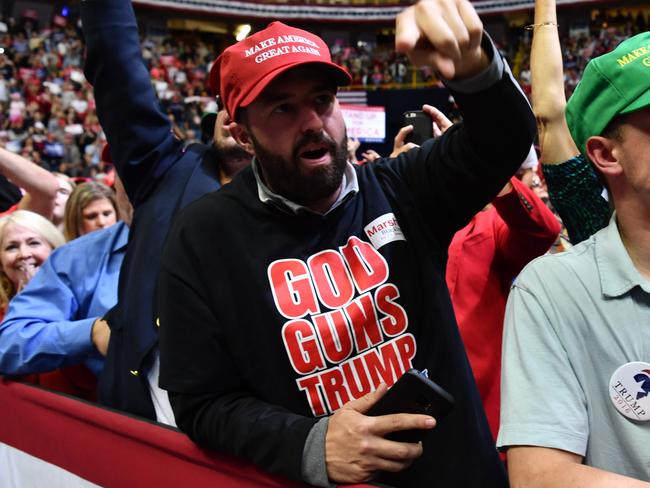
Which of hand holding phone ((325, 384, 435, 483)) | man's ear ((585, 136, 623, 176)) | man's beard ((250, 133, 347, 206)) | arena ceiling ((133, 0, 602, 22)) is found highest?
arena ceiling ((133, 0, 602, 22))

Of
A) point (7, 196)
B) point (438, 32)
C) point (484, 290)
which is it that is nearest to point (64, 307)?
point (484, 290)

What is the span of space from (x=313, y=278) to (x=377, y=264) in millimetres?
120

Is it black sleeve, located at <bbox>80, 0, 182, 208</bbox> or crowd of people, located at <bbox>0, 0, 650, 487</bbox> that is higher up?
black sleeve, located at <bbox>80, 0, 182, 208</bbox>

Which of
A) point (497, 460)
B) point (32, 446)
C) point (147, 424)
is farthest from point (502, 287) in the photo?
point (32, 446)

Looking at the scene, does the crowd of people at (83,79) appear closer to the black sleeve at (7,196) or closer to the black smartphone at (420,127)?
the black sleeve at (7,196)

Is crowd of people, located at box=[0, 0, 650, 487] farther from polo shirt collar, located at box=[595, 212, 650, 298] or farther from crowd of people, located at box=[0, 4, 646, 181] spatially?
crowd of people, located at box=[0, 4, 646, 181]

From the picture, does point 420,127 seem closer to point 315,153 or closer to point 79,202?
point 315,153

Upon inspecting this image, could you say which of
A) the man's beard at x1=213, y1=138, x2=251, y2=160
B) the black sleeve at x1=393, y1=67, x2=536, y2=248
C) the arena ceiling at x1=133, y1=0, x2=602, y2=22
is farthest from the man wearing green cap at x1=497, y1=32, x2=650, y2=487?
the arena ceiling at x1=133, y1=0, x2=602, y2=22

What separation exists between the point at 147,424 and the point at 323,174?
65 cm

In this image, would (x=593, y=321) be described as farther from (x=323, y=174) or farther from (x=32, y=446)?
(x=32, y=446)

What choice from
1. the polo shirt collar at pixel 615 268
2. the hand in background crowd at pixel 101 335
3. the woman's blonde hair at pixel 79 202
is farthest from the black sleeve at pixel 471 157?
the woman's blonde hair at pixel 79 202

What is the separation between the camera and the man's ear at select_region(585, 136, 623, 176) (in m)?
1.02

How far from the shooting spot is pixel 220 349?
3.85 feet

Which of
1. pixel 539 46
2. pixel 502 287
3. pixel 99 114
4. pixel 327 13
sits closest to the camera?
pixel 539 46
